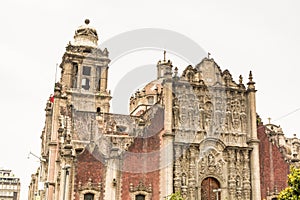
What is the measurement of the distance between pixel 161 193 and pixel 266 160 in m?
11.2

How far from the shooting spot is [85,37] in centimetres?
6047

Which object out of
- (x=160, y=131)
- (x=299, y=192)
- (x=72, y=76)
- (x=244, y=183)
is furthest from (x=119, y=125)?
(x=299, y=192)

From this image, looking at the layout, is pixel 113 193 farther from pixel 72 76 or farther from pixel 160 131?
pixel 72 76

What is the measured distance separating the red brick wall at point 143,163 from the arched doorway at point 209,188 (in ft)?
14.2

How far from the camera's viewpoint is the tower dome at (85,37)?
59.9 m

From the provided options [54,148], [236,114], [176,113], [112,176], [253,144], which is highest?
[236,114]

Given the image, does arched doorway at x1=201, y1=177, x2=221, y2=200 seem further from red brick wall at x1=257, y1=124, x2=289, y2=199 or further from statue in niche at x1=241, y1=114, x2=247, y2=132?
statue in niche at x1=241, y1=114, x2=247, y2=132

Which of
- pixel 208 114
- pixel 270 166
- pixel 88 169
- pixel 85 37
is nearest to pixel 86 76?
pixel 85 37

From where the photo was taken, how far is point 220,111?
43000mm

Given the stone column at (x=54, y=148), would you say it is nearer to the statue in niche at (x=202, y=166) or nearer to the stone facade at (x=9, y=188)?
the statue in niche at (x=202, y=166)

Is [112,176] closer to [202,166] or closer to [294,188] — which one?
[202,166]

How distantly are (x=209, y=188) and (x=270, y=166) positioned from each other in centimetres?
665

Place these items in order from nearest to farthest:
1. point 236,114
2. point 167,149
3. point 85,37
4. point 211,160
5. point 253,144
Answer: point 167,149
point 211,160
point 253,144
point 236,114
point 85,37

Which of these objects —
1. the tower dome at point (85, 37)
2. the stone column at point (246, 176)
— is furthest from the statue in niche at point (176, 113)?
the tower dome at point (85, 37)
